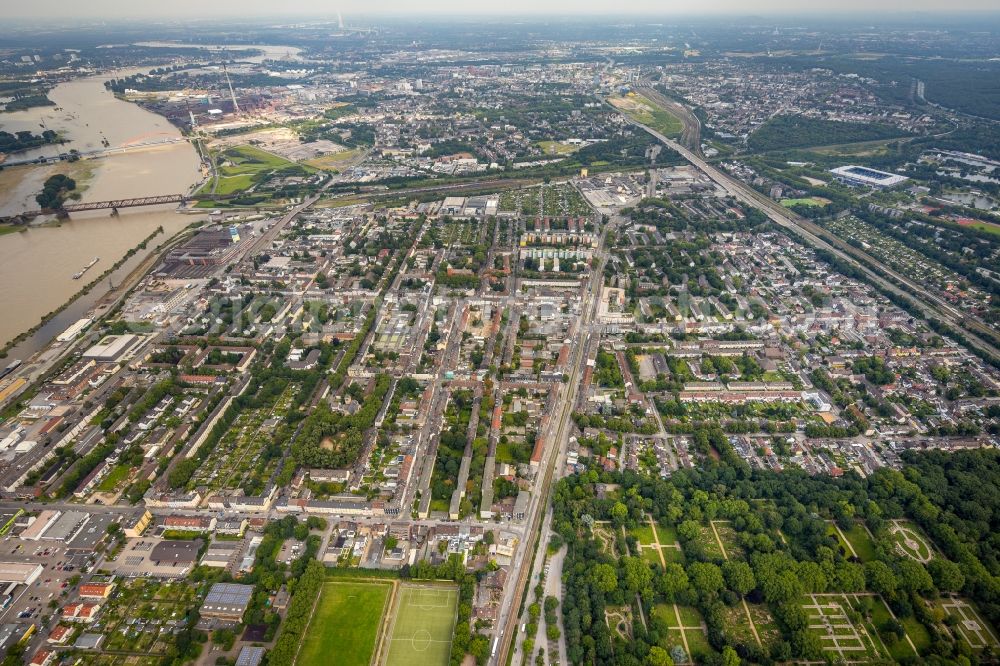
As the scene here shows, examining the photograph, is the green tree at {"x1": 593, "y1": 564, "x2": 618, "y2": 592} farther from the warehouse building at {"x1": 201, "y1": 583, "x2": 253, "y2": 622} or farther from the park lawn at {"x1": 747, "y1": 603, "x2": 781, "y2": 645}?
the warehouse building at {"x1": 201, "y1": 583, "x2": 253, "y2": 622}

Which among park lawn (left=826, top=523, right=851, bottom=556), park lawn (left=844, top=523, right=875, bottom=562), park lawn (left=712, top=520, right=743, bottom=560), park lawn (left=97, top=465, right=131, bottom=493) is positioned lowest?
park lawn (left=844, top=523, right=875, bottom=562)

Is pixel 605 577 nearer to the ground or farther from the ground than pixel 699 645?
farther from the ground

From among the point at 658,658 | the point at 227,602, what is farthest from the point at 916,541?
the point at 227,602

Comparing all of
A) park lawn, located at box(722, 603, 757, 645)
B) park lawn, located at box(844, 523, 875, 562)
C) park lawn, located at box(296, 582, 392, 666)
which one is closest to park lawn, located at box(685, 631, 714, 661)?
park lawn, located at box(722, 603, 757, 645)

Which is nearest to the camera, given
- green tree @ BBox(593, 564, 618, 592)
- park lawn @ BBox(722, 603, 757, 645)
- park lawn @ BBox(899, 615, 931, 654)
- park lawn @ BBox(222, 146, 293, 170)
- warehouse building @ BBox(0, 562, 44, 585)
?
park lawn @ BBox(899, 615, 931, 654)

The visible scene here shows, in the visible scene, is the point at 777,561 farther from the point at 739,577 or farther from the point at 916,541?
the point at 916,541

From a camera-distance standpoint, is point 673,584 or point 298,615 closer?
point 298,615

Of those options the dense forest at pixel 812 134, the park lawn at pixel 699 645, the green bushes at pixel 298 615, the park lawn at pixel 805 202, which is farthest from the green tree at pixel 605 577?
the dense forest at pixel 812 134
